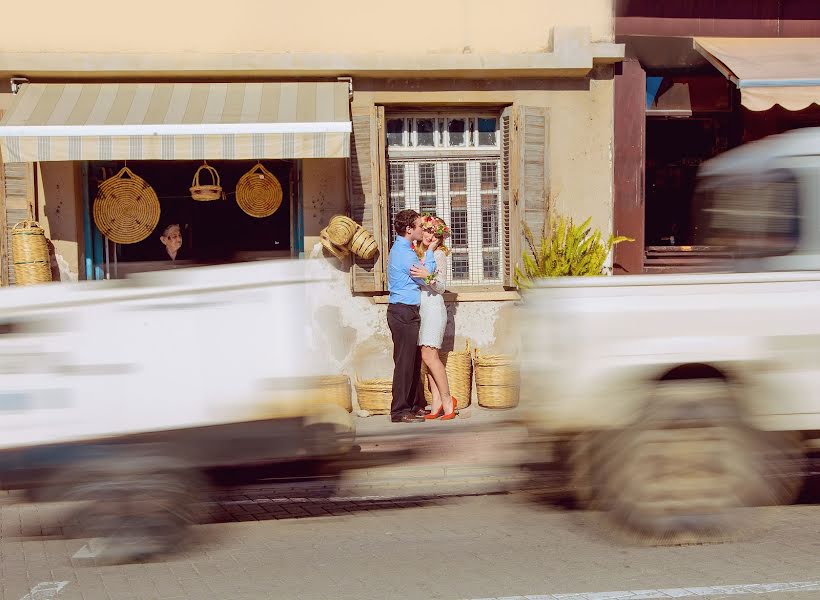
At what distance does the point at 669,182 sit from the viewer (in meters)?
11.9

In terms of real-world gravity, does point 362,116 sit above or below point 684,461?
above

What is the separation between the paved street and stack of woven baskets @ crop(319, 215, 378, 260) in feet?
14.5

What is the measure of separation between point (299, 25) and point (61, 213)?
3274 millimetres

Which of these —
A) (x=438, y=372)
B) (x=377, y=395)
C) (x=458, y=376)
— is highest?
(x=438, y=372)

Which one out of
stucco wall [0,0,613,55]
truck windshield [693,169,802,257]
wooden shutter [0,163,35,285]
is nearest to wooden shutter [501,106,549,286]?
stucco wall [0,0,613,55]

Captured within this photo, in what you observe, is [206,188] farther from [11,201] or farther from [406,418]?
[406,418]

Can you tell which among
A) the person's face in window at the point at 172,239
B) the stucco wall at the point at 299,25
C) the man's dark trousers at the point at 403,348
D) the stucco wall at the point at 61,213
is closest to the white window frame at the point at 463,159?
the stucco wall at the point at 299,25

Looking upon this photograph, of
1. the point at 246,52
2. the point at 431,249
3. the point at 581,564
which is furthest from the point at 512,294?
the point at 581,564

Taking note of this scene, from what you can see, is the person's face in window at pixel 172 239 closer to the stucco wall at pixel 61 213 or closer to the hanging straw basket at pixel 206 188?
the hanging straw basket at pixel 206 188

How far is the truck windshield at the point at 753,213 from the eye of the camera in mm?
Result: 5551

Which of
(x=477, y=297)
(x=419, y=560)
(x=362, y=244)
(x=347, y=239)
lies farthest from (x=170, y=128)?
(x=419, y=560)

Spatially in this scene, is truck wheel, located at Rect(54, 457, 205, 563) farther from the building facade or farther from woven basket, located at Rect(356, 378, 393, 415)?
the building facade

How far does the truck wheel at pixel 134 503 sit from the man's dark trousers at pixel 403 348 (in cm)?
449

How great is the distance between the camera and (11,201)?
10406mm
